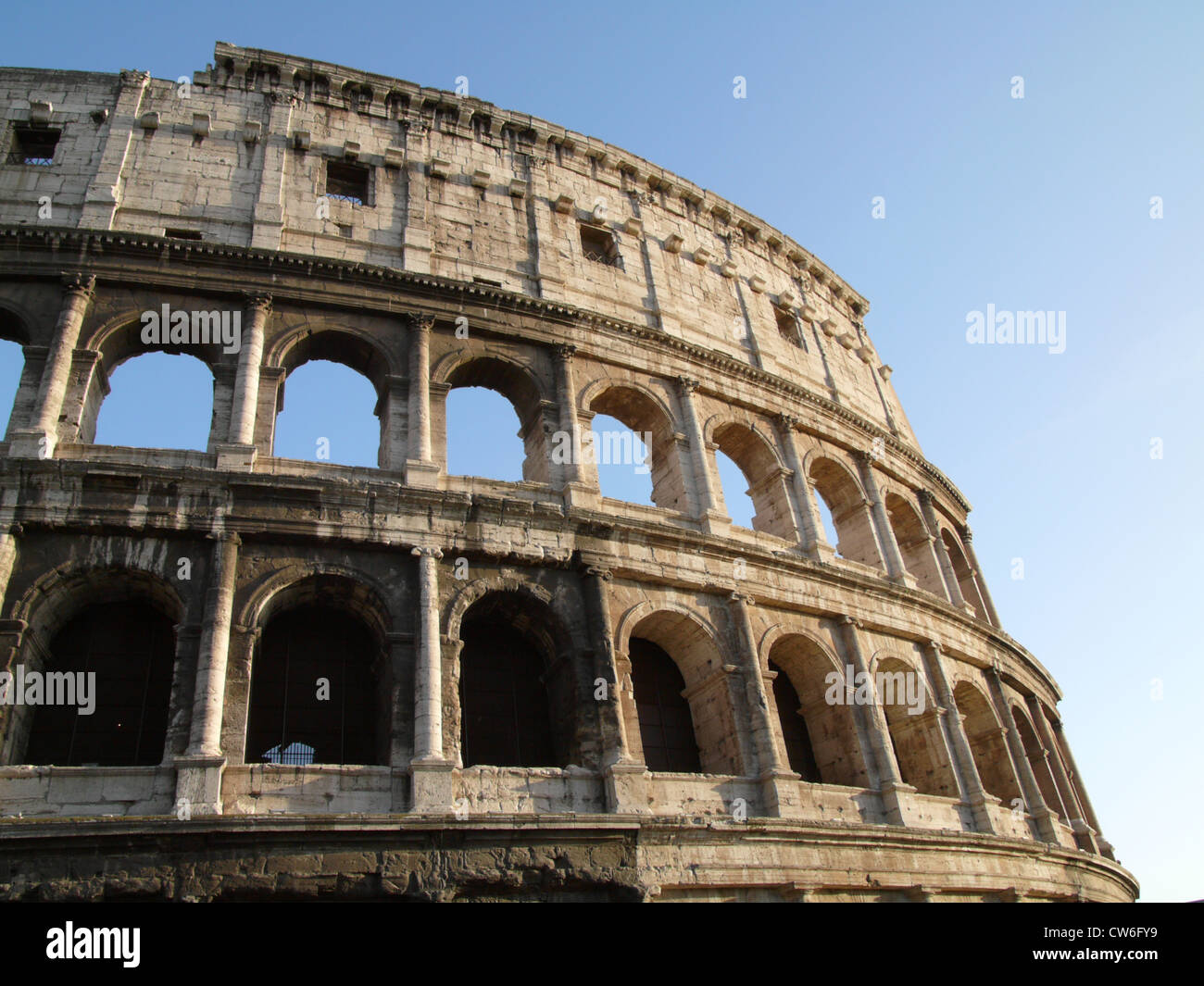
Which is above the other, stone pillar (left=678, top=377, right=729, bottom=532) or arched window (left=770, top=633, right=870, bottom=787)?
stone pillar (left=678, top=377, right=729, bottom=532)

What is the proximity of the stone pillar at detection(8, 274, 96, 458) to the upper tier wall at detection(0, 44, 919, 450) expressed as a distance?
147 cm

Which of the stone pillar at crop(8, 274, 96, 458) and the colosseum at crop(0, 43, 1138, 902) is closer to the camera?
the colosseum at crop(0, 43, 1138, 902)

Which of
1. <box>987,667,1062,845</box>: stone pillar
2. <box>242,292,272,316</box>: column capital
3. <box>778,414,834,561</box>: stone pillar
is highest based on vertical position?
<box>242,292,272,316</box>: column capital

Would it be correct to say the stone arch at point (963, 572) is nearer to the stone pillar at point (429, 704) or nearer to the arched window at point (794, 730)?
the arched window at point (794, 730)

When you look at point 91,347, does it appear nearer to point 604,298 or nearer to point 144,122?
point 144,122

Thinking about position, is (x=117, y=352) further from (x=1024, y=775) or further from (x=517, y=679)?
(x=1024, y=775)

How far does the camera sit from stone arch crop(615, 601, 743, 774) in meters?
12.9

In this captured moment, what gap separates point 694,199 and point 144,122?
10.7 meters

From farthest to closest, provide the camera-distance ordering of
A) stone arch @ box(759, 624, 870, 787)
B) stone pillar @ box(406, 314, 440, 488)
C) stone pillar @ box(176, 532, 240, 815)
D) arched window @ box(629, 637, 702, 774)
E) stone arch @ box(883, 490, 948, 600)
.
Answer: stone arch @ box(883, 490, 948, 600) → stone arch @ box(759, 624, 870, 787) → arched window @ box(629, 637, 702, 774) → stone pillar @ box(406, 314, 440, 488) → stone pillar @ box(176, 532, 240, 815)

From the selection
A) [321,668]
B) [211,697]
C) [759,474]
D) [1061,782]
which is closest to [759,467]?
[759,474]

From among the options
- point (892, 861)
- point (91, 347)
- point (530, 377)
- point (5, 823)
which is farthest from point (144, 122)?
point (892, 861)

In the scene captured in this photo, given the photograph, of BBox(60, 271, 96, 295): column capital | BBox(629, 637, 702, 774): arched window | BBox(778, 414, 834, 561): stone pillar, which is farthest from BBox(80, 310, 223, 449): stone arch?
BBox(778, 414, 834, 561): stone pillar

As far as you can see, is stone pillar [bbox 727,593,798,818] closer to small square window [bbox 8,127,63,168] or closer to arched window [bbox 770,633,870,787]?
arched window [bbox 770,633,870,787]

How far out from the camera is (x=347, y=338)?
14.2 m
